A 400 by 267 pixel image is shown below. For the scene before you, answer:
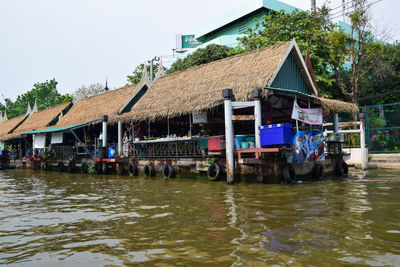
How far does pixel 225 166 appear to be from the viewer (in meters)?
11.4

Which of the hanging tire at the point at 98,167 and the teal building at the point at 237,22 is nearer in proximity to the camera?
the hanging tire at the point at 98,167

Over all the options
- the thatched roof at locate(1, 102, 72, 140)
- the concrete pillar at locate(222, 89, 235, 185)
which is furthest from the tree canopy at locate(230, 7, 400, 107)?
the thatched roof at locate(1, 102, 72, 140)

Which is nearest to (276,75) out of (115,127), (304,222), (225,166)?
(225,166)

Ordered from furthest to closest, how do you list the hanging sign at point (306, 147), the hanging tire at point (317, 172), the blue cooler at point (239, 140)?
the hanging tire at point (317, 172)
the blue cooler at point (239, 140)
the hanging sign at point (306, 147)

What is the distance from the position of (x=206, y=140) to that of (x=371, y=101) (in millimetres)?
21770

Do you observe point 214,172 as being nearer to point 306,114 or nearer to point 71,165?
point 306,114

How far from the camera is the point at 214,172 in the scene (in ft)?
37.8

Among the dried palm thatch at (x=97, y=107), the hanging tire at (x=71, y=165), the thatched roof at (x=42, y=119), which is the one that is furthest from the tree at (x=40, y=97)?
the hanging tire at (x=71, y=165)

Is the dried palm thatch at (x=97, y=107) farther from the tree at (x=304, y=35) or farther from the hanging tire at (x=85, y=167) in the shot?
the tree at (x=304, y=35)

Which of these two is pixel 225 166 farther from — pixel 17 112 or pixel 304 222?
pixel 17 112

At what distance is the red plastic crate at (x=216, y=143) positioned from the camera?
36.4 feet

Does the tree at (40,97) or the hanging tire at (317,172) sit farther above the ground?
the tree at (40,97)

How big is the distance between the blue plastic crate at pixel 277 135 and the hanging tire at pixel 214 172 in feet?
6.47

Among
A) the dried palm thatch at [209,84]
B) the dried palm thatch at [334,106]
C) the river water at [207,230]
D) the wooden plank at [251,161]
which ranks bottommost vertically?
the river water at [207,230]
